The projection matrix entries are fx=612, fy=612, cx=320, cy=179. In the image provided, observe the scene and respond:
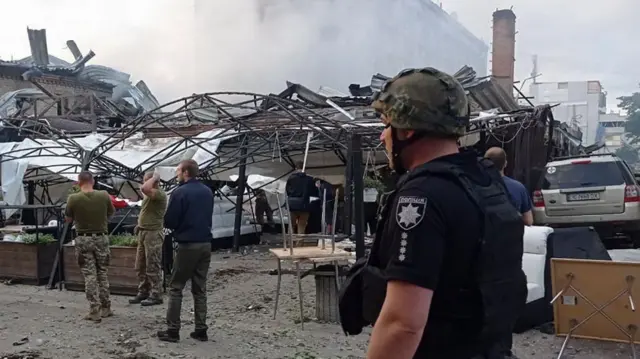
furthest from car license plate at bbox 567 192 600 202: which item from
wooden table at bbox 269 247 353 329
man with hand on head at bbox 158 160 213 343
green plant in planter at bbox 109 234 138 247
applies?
green plant in planter at bbox 109 234 138 247

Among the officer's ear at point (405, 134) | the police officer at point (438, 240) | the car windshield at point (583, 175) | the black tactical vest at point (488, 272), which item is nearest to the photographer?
the police officer at point (438, 240)

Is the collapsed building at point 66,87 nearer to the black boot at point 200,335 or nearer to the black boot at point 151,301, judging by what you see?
the black boot at point 151,301

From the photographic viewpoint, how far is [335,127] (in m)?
9.18

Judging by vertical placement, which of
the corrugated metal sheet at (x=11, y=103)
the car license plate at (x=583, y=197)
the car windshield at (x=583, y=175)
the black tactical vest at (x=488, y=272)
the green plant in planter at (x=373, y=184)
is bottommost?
the black tactical vest at (x=488, y=272)

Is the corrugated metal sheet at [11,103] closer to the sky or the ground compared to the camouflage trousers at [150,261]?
closer to the sky

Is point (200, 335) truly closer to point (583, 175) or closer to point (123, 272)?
point (123, 272)

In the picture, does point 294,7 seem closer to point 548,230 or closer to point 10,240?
point 10,240

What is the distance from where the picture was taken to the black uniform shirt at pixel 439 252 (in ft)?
6.00

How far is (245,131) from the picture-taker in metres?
10.6

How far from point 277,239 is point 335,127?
6.78m

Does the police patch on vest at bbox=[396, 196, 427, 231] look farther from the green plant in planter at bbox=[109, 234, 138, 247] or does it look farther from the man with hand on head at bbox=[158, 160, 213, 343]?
the green plant in planter at bbox=[109, 234, 138, 247]

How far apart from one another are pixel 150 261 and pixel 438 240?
277 inches

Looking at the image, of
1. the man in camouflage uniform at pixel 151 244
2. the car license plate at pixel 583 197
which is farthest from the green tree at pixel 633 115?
the man in camouflage uniform at pixel 151 244

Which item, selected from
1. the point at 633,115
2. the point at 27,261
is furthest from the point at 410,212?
the point at 633,115
